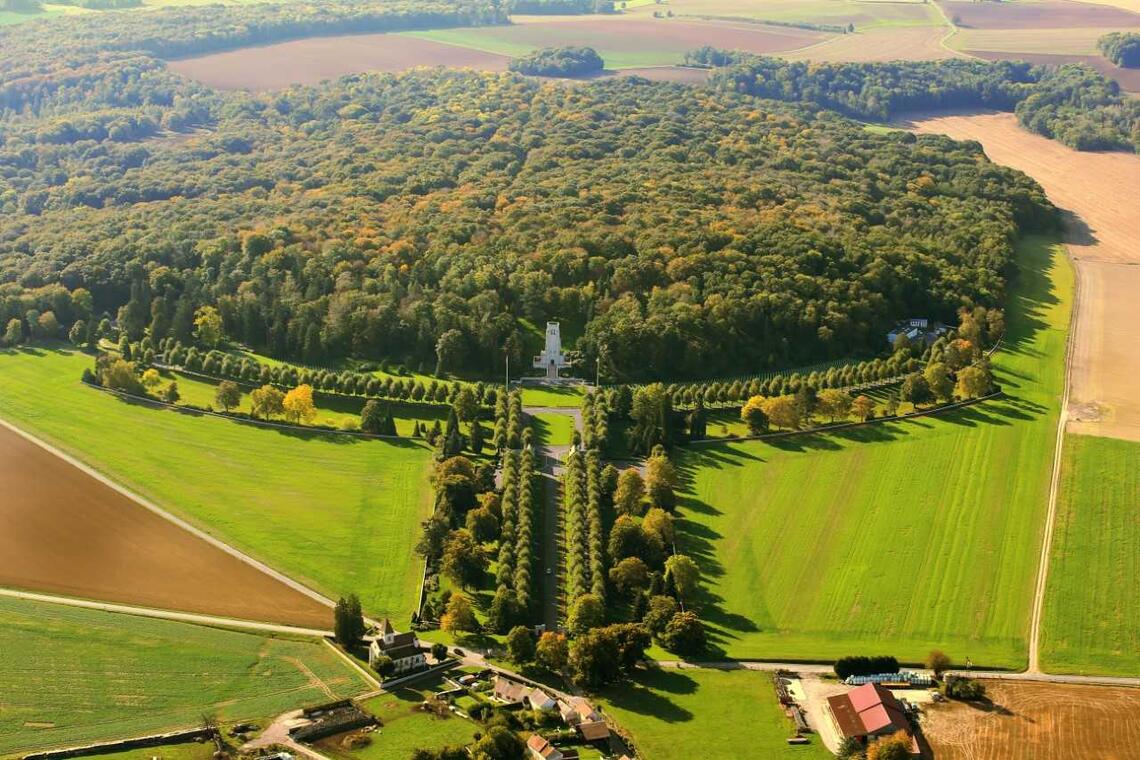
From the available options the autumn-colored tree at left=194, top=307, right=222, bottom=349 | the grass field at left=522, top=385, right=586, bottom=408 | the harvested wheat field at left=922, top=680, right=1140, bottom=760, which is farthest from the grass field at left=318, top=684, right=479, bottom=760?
the autumn-colored tree at left=194, top=307, right=222, bottom=349

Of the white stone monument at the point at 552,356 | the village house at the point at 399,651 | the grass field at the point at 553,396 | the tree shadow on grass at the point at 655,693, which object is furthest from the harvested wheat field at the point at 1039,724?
the white stone monument at the point at 552,356

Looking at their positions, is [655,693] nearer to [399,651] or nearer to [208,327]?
[399,651]

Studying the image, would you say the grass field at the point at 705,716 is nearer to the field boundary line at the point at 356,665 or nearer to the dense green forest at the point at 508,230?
the field boundary line at the point at 356,665

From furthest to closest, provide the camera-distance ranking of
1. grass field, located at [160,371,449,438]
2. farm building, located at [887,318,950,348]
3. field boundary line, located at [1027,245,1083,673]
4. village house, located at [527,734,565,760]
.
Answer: farm building, located at [887,318,950,348], grass field, located at [160,371,449,438], field boundary line, located at [1027,245,1083,673], village house, located at [527,734,565,760]

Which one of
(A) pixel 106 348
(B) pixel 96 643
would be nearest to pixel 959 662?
(B) pixel 96 643

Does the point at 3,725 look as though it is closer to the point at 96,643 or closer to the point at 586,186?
the point at 96,643

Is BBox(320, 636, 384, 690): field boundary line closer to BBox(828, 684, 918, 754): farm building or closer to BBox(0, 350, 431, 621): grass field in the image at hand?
A: BBox(0, 350, 431, 621): grass field
